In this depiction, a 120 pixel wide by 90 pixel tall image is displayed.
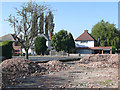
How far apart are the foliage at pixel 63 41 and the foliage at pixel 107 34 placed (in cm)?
1848

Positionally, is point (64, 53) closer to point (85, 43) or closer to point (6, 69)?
point (85, 43)

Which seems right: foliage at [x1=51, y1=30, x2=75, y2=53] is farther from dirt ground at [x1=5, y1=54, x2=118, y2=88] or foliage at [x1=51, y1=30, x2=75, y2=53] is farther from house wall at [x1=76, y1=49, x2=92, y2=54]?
dirt ground at [x1=5, y1=54, x2=118, y2=88]

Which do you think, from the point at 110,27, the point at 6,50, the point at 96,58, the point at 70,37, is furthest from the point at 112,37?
the point at 6,50

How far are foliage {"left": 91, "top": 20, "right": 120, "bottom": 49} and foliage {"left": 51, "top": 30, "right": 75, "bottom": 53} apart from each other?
18484 millimetres

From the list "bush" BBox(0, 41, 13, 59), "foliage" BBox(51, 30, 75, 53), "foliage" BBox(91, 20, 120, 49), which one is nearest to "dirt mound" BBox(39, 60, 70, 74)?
"bush" BBox(0, 41, 13, 59)

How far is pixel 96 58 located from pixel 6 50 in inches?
698

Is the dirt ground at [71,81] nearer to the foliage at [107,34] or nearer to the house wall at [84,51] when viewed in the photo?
the house wall at [84,51]

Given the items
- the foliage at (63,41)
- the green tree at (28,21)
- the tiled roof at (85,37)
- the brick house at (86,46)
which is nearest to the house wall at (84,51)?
the brick house at (86,46)

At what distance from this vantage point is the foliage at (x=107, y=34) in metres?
71.2

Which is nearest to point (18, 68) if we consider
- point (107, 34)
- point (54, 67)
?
point (54, 67)

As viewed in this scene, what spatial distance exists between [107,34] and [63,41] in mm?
23122

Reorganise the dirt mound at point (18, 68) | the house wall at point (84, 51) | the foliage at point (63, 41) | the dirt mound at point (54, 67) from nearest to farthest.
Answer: the dirt mound at point (18, 68), the dirt mound at point (54, 67), the foliage at point (63, 41), the house wall at point (84, 51)

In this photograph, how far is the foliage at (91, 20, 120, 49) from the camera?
71250 millimetres

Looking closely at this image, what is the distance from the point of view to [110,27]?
7350cm
